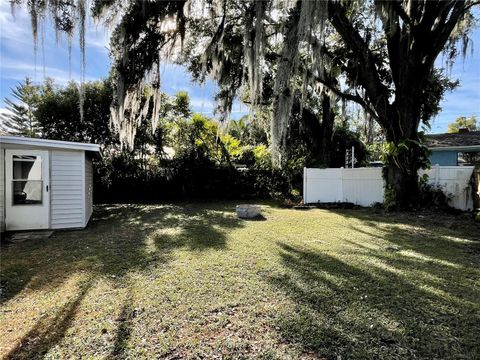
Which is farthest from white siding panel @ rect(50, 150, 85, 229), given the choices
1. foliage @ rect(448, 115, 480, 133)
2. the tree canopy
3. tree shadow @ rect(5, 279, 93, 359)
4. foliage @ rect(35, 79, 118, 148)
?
foliage @ rect(448, 115, 480, 133)

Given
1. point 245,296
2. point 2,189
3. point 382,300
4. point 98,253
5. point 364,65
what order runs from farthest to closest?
point 364,65 → point 2,189 → point 98,253 → point 245,296 → point 382,300

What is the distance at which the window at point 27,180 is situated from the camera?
6.51 metres

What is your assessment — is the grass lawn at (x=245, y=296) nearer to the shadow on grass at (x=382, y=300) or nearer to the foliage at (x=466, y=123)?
the shadow on grass at (x=382, y=300)

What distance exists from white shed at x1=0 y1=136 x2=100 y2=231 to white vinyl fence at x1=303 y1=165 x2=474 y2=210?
7.08m

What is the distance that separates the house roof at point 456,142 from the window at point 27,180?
13848mm

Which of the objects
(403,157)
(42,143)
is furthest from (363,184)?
(42,143)

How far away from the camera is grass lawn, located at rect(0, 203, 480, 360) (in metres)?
2.23

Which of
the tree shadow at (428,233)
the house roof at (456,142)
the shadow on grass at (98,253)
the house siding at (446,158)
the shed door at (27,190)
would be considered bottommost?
the shadow on grass at (98,253)

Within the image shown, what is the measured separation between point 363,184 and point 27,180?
9099 millimetres

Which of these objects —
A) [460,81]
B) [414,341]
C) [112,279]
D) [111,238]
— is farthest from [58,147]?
[460,81]

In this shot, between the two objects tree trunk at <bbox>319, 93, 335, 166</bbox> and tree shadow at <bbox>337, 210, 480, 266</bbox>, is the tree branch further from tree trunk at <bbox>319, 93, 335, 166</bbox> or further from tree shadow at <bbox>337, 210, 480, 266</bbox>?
tree trunk at <bbox>319, 93, 335, 166</bbox>

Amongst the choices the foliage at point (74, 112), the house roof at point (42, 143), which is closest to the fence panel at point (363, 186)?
the house roof at point (42, 143)

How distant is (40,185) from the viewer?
6.59m

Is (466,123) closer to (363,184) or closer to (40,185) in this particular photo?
(363,184)
